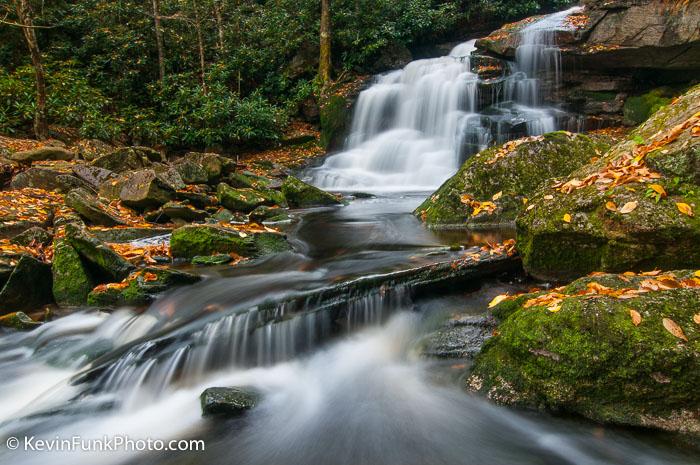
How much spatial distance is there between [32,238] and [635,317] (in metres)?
6.93

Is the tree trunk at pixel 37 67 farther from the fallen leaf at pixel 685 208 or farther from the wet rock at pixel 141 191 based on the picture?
the fallen leaf at pixel 685 208

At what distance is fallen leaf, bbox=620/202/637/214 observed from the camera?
135 inches

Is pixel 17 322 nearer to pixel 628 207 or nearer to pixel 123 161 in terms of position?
pixel 628 207

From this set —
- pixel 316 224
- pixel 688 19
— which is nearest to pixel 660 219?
pixel 316 224

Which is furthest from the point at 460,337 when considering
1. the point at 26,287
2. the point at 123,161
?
the point at 123,161

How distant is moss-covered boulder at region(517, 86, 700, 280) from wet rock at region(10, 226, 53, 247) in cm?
617

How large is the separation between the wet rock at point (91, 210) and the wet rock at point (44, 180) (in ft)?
4.63

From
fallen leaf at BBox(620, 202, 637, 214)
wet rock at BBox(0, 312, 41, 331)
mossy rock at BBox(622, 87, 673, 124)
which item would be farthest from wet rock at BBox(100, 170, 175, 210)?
mossy rock at BBox(622, 87, 673, 124)

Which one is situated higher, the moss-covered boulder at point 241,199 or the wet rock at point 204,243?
the moss-covered boulder at point 241,199

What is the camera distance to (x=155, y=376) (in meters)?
3.72

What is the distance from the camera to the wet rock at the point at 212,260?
587cm

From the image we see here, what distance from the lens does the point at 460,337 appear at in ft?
11.7

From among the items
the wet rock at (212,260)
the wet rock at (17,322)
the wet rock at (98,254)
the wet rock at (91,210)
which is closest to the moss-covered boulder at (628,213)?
the wet rock at (212,260)

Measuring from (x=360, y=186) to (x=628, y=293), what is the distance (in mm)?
11160
